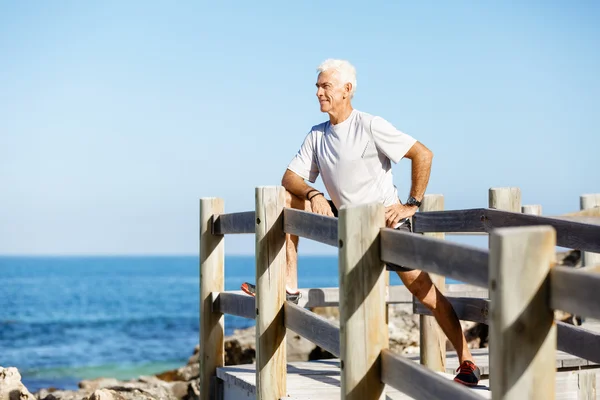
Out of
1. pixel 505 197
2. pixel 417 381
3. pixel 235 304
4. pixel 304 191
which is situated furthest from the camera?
pixel 505 197

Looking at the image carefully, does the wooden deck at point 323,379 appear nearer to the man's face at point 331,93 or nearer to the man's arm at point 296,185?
the man's arm at point 296,185

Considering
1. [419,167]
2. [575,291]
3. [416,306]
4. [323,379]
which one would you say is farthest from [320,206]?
[575,291]

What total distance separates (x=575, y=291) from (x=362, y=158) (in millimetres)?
2862

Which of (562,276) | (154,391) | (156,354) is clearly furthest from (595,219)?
(156,354)

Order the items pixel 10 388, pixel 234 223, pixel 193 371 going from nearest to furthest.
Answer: pixel 234 223
pixel 10 388
pixel 193 371

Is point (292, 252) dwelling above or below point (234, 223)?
below

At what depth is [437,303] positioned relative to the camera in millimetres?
5570

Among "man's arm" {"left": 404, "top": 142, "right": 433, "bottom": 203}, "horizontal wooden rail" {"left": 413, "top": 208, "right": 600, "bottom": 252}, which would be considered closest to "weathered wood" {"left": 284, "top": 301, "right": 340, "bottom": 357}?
"man's arm" {"left": 404, "top": 142, "right": 433, "bottom": 203}

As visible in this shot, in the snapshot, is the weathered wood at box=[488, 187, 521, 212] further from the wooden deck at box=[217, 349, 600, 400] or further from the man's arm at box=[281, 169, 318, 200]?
the man's arm at box=[281, 169, 318, 200]

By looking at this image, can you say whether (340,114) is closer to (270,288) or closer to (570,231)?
(270,288)

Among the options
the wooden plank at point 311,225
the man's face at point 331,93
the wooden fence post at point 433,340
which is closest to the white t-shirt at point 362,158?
the man's face at point 331,93

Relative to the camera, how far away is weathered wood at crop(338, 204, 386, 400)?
13.4 feet

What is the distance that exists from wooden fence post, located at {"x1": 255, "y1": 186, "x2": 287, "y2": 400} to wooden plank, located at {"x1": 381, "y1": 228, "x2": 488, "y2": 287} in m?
1.72

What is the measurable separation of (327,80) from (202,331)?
2.45m
